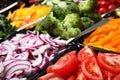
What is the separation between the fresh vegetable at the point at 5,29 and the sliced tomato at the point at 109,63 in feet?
4.21

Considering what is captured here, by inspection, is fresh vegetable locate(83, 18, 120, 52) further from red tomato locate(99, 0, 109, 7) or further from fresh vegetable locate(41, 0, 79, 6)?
fresh vegetable locate(41, 0, 79, 6)

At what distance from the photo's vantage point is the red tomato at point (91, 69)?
2068 millimetres

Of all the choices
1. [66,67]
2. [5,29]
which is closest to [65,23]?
[5,29]

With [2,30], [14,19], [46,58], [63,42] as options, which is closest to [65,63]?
[46,58]

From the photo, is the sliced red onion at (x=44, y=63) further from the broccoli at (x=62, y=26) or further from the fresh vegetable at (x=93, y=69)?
the broccoli at (x=62, y=26)

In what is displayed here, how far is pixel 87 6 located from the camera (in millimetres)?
3658

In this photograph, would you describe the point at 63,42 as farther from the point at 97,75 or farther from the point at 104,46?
the point at 97,75

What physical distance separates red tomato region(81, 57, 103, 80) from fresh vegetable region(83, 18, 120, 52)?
739 mm

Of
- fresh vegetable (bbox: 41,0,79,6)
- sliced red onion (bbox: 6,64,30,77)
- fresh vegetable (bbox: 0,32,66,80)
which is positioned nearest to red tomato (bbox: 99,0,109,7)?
fresh vegetable (bbox: 41,0,79,6)

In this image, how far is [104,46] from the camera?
2.97 metres

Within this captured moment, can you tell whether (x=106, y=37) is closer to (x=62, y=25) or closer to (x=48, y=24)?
(x=62, y=25)

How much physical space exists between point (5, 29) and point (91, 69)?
1.53 metres

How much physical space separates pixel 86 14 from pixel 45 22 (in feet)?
1.85

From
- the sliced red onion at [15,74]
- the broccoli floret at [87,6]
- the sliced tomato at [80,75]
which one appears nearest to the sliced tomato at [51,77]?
the sliced tomato at [80,75]
